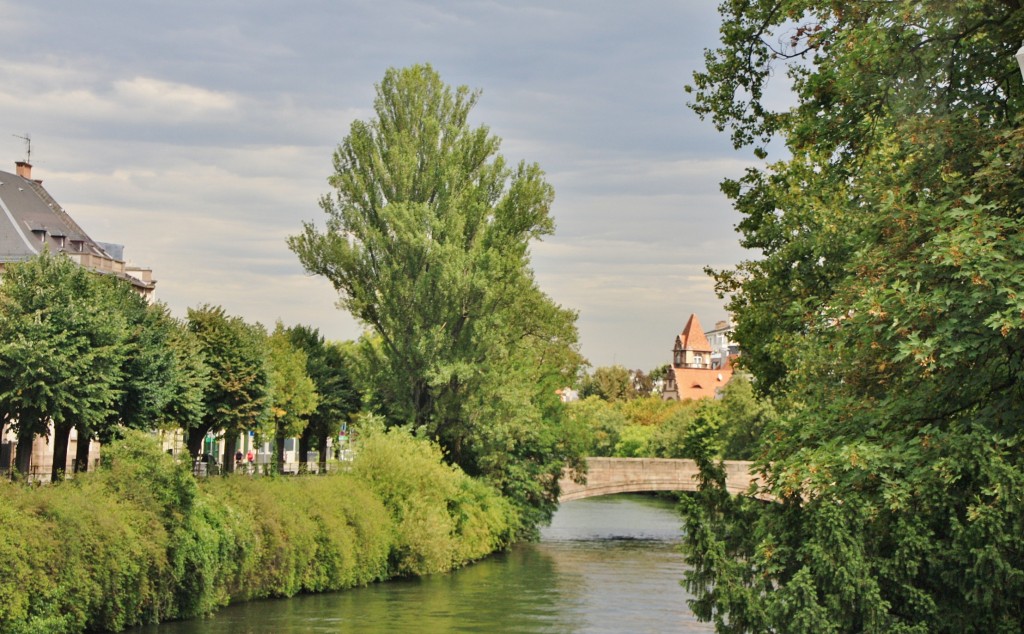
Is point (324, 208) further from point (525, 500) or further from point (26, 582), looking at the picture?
point (26, 582)

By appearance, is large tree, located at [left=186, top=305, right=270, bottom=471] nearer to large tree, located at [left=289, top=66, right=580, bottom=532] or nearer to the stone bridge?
large tree, located at [left=289, top=66, right=580, bottom=532]

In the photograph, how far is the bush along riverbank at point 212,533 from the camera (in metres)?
27.7

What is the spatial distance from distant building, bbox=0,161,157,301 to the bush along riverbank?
82.4 ft

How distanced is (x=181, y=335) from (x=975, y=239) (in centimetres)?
3361

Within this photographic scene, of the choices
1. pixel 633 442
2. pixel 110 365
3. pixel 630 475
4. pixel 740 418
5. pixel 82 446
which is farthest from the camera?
pixel 633 442

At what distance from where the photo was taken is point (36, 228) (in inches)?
2746

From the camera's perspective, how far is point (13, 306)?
35125 mm

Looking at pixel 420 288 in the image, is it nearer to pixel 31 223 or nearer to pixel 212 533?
pixel 212 533

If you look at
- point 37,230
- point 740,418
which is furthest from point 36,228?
point 740,418

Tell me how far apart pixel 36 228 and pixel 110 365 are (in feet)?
123

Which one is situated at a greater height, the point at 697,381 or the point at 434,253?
the point at 697,381

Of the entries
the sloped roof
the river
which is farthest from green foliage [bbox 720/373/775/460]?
the sloped roof

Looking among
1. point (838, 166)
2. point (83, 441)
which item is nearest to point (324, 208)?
point (83, 441)

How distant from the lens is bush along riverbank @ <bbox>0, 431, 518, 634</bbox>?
91.0 feet
